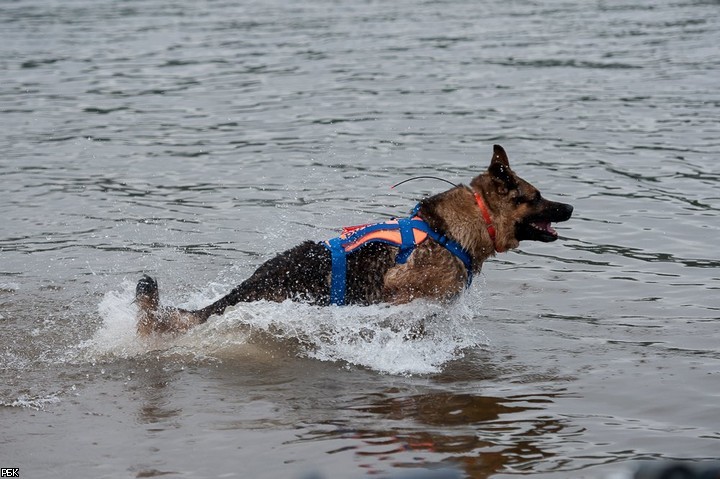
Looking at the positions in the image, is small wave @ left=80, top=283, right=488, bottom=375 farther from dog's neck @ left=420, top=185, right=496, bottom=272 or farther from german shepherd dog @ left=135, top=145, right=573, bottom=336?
dog's neck @ left=420, top=185, right=496, bottom=272

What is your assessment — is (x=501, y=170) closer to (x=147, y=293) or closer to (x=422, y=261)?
(x=422, y=261)

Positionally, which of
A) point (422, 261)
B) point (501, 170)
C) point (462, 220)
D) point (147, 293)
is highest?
point (501, 170)

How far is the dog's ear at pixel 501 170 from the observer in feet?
27.3

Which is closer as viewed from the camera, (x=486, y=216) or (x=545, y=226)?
(x=486, y=216)

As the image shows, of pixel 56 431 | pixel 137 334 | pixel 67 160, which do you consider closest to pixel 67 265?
pixel 137 334

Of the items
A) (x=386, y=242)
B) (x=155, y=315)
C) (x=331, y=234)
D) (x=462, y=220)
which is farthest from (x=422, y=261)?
(x=331, y=234)

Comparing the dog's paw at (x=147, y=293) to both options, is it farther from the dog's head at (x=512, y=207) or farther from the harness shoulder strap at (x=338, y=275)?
the dog's head at (x=512, y=207)

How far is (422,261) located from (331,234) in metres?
3.60

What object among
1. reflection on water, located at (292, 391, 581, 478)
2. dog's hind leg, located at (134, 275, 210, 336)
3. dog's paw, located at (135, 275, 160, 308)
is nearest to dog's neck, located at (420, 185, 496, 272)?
reflection on water, located at (292, 391, 581, 478)

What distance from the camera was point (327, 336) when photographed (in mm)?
8562

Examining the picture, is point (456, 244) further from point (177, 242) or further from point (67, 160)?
point (67, 160)

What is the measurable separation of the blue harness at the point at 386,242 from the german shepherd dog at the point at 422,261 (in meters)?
0.03

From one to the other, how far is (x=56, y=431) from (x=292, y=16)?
97.9 ft

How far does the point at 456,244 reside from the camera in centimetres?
829
